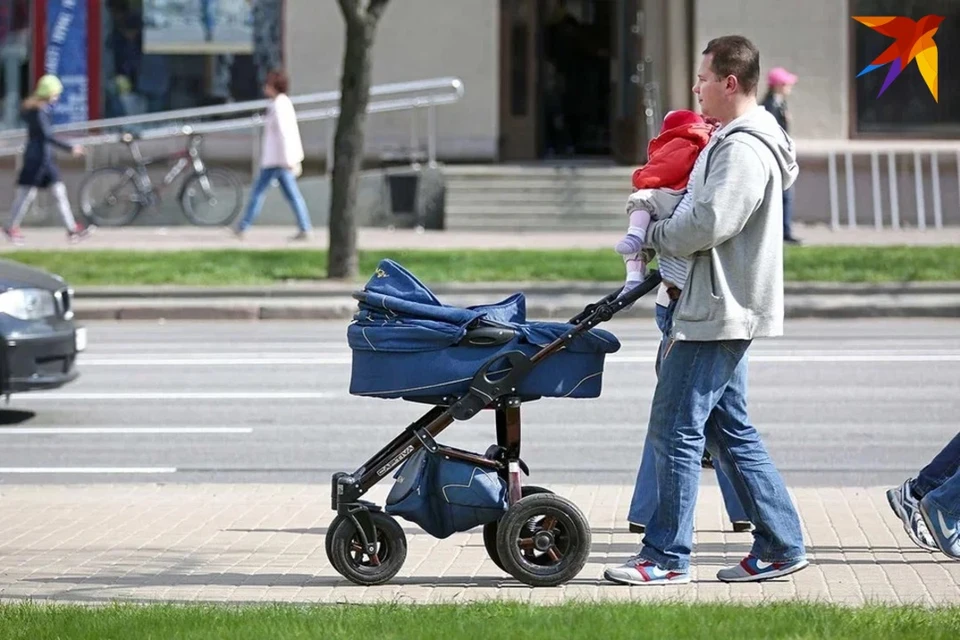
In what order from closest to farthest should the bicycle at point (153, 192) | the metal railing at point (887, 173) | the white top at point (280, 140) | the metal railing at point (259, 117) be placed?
the white top at point (280, 140), the metal railing at point (887, 173), the bicycle at point (153, 192), the metal railing at point (259, 117)

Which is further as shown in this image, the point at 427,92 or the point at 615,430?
the point at 427,92

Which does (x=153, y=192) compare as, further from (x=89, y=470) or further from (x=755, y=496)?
(x=755, y=496)

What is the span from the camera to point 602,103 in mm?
27938

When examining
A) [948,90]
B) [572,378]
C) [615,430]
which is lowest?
[615,430]

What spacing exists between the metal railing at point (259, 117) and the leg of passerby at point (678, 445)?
1793 centimetres

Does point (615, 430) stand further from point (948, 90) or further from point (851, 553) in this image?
point (948, 90)

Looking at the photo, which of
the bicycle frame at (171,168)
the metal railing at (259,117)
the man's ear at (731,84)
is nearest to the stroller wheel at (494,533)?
the man's ear at (731,84)

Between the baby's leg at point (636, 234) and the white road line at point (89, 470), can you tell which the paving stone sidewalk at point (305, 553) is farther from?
the baby's leg at point (636, 234)

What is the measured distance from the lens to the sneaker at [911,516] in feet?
20.7

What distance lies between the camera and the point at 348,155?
59.2ft

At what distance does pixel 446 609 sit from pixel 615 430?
502cm

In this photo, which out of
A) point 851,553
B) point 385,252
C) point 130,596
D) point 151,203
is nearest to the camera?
point 130,596

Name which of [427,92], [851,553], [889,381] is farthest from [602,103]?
[851,553]

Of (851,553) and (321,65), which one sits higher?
(321,65)
